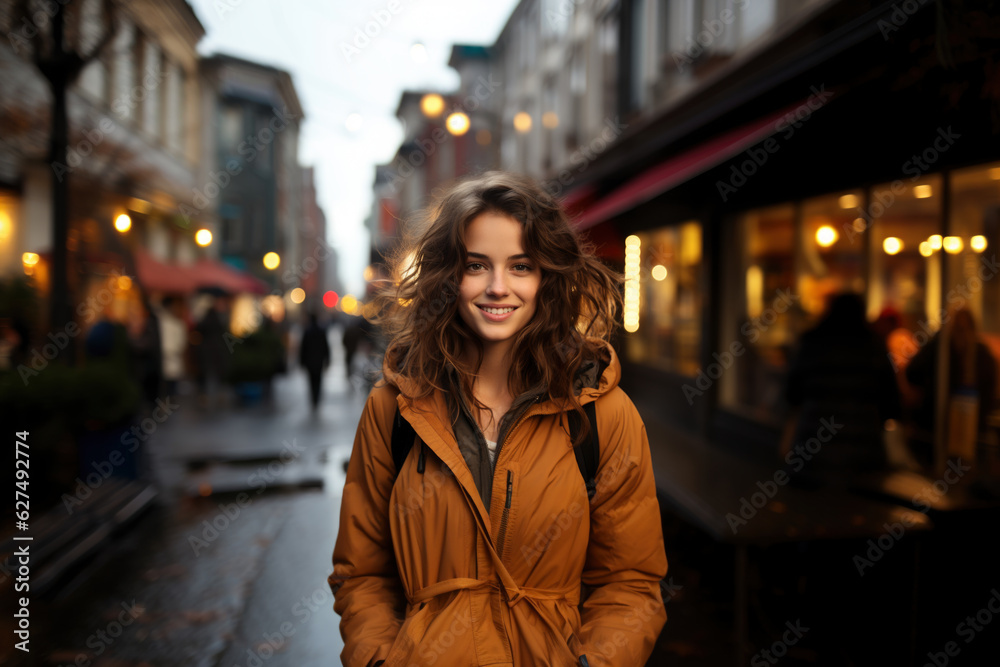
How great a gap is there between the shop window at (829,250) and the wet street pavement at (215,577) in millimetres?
5920

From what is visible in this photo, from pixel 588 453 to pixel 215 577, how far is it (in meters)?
4.21

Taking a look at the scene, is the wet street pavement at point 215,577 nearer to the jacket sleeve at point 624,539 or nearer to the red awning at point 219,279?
the jacket sleeve at point 624,539

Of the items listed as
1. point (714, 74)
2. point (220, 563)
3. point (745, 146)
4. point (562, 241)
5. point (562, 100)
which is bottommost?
point (220, 563)

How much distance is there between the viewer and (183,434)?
35.2 feet

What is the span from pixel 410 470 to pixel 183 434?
10261 mm

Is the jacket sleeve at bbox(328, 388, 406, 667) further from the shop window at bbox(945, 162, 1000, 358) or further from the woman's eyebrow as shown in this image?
the shop window at bbox(945, 162, 1000, 358)

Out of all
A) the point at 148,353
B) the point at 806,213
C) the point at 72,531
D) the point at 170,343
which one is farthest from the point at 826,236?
the point at 170,343

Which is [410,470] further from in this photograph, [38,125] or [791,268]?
[38,125]

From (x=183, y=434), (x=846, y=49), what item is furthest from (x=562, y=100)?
(x=846, y=49)

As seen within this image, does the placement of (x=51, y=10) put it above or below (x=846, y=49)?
above

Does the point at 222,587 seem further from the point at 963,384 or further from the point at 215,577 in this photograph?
the point at 963,384

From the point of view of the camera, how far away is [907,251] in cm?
641

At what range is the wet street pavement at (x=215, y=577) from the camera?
3.91m

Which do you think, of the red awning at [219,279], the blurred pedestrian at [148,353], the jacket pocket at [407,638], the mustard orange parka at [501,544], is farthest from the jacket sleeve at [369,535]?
the red awning at [219,279]
